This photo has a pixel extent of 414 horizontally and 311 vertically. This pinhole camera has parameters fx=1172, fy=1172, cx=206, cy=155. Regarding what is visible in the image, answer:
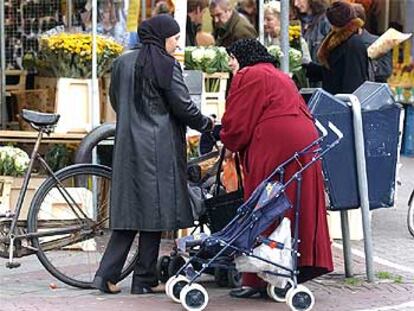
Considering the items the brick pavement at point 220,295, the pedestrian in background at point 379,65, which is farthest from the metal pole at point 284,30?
the pedestrian in background at point 379,65

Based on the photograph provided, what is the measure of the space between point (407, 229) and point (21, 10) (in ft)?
15.0

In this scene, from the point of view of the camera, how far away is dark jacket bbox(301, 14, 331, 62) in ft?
42.1

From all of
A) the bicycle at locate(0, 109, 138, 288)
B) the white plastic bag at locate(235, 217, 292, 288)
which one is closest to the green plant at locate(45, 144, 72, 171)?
the bicycle at locate(0, 109, 138, 288)

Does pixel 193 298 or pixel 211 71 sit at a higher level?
pixel 211 71

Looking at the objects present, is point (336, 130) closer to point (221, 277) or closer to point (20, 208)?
point (221, 277)

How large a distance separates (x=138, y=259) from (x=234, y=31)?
4.00 m

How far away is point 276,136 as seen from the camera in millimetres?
7770

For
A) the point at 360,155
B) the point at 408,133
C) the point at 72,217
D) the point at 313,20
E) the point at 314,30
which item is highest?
the point at 313,20

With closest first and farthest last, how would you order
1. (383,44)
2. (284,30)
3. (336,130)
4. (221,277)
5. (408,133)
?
(336,130) → (221,277) → (284,30) → (383,44) → (408,133)

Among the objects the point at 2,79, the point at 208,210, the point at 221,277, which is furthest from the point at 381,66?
the point at 208,210

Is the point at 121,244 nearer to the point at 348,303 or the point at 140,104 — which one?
the point at 140,104

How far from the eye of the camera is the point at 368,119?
8.61 m

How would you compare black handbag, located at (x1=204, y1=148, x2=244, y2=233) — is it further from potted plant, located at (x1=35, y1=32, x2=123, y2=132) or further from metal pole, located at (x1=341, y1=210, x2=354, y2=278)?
potted plant, located at (x1=35, y1=32, x2=123, y2=132)

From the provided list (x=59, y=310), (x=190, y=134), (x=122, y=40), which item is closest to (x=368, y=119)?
(x=190, y=134)
